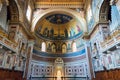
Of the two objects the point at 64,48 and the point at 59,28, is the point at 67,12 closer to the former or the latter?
the point at 59,28

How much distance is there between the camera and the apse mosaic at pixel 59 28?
20275 mm

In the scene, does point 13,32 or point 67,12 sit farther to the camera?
point 67,12

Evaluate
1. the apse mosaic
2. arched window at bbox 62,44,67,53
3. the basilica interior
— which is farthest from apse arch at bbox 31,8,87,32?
arched window at bbox 62,44,67,53

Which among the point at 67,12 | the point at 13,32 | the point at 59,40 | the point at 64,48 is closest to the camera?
the point at 13,32

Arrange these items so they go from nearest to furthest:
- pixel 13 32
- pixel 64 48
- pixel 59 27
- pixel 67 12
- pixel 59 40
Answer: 1. pixel 13 32
2. pixel 67 12
3. pixel 64 48
4. pixel 59 40
5. pixel 59 27

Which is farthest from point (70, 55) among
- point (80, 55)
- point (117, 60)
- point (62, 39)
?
point (117, 60)

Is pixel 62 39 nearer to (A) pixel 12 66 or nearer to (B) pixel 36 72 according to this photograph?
(B) pixel 36 72

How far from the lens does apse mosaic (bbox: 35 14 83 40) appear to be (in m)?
20.3

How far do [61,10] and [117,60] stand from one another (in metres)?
12.5

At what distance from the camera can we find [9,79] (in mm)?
10414

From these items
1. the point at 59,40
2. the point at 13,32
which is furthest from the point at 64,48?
the point at 13,32

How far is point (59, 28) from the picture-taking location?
2269cm

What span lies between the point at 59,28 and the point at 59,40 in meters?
2.55

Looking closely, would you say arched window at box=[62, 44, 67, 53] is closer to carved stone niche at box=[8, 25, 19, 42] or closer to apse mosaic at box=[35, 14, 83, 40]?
apse mosaic at box=[35, 14, 83, 40]
